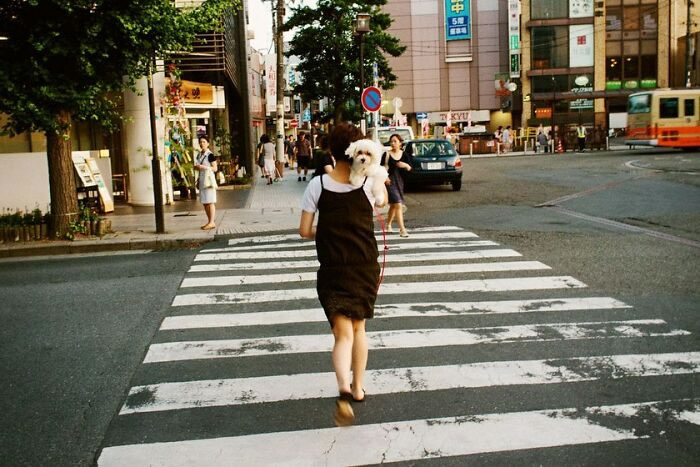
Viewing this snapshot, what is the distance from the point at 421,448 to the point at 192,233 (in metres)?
9.92

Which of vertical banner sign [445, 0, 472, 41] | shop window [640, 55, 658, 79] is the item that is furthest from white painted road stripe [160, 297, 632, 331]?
shop window [640, 55, 658, 79]

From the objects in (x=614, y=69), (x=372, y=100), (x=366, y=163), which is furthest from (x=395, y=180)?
(x=614, y=69)

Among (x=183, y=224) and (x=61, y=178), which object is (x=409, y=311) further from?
(x=183, y=224)

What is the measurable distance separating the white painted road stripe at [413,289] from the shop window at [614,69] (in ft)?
185

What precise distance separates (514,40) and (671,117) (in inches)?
1016

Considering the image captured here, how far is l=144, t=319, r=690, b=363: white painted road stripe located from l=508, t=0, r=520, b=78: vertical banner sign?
55.6 meters

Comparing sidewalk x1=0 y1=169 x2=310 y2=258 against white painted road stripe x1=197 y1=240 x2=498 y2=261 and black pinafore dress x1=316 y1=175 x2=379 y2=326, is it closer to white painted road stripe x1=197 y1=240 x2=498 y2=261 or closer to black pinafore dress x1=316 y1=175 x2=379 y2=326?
white painted road stripe x1=197 y1=240 x2=498 y2=261

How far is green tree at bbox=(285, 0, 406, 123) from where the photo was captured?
98.5ft

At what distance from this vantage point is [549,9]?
59125 mm

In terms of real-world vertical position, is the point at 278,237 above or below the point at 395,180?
below

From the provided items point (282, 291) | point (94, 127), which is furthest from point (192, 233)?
point (94, 127)

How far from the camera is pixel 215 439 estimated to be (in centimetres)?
419

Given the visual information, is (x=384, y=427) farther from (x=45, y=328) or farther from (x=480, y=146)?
(x=480, y=146)

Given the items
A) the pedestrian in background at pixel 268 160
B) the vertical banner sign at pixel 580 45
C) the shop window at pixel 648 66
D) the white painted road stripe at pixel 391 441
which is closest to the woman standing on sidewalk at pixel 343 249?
the white painted road stripe at pixel 391 441
